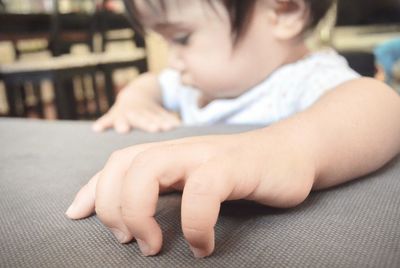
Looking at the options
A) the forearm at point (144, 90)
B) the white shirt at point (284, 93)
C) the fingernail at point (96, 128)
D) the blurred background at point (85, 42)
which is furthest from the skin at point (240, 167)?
the blurred background at point (85, 42)

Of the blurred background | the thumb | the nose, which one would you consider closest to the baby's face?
the nose

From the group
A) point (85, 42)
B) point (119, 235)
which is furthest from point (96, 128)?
point (85, 42)

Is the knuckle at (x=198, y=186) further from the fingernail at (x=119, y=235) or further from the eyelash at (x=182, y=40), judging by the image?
the eyelash at (x=182, y=40)

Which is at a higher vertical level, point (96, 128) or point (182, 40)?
point (182, 40)

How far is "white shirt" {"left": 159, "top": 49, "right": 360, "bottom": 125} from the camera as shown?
0.59m

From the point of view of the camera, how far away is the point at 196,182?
0.82 ft

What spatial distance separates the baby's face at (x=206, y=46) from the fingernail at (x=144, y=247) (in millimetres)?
456

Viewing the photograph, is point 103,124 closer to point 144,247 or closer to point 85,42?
point 144,247

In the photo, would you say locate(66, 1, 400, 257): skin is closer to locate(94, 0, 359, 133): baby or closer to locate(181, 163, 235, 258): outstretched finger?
locate(181, 163, 235, 258): outstretched finger

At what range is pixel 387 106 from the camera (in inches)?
16.5

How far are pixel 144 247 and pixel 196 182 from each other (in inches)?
2.1

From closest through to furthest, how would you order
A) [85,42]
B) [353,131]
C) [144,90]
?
[353,131]
[144,90]
[85,42]

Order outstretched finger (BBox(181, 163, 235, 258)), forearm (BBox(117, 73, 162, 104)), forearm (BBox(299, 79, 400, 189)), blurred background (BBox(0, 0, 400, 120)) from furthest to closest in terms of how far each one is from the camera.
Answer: blurred background (BBox(0, 0, 400, 120)) < forearm (BBox(117, 73, 162, 104)) < forearm (BBox(299, 79, 400, 189)) < outstretched finger (BBox(181, 163, 235, 258))

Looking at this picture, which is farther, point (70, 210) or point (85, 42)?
point (85, 42)
